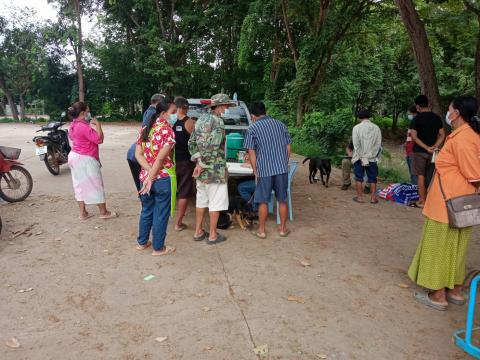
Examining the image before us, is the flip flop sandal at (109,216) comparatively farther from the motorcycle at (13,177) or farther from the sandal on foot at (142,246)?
the motorcycle at (13,177)

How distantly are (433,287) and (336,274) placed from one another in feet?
3.14

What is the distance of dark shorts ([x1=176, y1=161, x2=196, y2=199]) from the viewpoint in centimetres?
495

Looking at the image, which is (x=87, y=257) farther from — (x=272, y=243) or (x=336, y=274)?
(x=336, y=274)

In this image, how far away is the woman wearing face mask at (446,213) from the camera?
310 centimetres

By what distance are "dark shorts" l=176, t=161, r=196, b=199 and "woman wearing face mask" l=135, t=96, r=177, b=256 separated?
68cm

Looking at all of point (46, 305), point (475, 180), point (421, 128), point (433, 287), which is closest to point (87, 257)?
point (46, 305)

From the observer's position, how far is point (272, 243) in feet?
15.8

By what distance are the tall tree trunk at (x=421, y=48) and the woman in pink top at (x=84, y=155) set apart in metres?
5.57

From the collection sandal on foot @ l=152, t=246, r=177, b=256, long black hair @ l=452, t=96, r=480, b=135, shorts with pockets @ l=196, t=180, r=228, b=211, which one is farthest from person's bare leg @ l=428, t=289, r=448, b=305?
sandal on foot @ l=152, t=246, r=177, b=256

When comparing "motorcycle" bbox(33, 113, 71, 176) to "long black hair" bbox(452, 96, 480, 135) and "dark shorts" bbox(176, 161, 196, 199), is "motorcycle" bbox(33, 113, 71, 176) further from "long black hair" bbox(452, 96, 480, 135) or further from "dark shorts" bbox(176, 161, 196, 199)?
"long black hair" bbox(452, 96, 480, 135)

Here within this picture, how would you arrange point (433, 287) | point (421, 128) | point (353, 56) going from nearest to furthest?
point (433, 287) < point (421, 128) < point (353, 56)

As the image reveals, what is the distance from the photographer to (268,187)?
4738 millimetres

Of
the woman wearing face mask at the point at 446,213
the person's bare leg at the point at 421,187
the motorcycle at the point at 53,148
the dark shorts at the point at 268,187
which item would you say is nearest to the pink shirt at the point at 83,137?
the dark shorts at the point at 268,187

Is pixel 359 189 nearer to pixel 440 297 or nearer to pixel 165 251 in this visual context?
pixel 440 297
